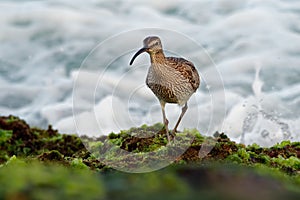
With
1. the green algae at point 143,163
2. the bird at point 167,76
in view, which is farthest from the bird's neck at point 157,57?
the green algae at point 143,163

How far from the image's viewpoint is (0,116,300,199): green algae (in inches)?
146

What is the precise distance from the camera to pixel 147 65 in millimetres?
9867

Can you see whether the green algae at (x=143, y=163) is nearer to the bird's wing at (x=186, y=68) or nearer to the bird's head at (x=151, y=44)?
the bird's wing at (x=186, y=68)

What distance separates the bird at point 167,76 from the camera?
9.10 m

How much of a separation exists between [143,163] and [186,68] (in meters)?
2.08

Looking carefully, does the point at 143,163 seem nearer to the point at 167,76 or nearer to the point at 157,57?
the point at 167,76

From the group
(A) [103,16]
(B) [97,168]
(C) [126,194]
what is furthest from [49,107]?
(C) [126,194]

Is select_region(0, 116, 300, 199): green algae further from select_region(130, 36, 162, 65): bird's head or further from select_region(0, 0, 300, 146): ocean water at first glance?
select_region(130, 36, 162, 65): bird's head

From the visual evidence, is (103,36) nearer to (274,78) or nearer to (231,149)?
(274,78)

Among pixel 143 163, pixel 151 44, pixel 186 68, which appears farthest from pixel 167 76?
pixel 143 163

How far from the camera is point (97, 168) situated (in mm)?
8562

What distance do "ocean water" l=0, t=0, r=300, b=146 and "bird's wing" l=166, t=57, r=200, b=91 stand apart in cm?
19

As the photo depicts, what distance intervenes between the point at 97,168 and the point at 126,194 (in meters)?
4.97

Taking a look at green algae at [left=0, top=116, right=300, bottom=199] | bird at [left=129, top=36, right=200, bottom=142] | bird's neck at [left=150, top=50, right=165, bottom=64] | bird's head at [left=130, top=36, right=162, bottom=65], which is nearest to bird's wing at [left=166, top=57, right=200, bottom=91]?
bird at [left=129, top=36, right=200, bottom=142]
